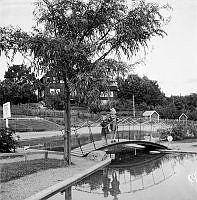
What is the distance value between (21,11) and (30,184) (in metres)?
4.65

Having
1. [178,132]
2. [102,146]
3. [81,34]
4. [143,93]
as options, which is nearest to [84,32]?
[81,34]

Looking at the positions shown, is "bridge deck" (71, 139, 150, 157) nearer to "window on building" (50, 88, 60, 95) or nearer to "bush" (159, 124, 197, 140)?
"window on building" (50, 88, 60, 95)

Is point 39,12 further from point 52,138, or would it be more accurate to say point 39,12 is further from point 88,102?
point 52,138

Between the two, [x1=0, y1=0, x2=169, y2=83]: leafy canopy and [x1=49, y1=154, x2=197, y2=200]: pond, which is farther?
[x1=0, y1=0, x2=169, y2=83]: leafy canopy

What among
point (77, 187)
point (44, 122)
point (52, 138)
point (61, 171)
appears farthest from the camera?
point (44, 122)

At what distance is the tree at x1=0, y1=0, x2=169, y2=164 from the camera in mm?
12938

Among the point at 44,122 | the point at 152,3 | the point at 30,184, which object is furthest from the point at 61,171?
the point at 44,122

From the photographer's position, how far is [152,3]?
1368cm

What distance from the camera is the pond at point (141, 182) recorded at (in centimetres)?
1027

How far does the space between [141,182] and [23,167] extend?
13.3 ft

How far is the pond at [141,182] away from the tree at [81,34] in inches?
93.1

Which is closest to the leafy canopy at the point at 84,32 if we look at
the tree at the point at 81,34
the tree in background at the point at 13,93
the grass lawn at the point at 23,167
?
the tree at the point at 81,34

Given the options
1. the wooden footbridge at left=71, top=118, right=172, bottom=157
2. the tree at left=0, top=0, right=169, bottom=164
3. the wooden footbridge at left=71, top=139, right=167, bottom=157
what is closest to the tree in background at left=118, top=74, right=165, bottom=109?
the wooden footbridge at left=71, top=118, right=172, bottom=157

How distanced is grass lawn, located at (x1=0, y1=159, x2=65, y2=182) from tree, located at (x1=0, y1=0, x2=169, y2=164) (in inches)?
28.2
